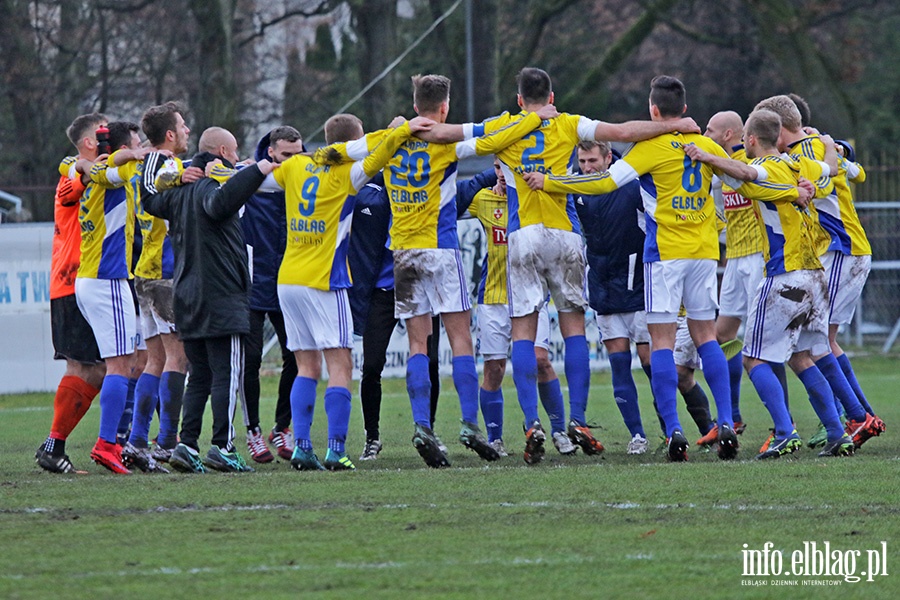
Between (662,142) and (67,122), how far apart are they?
71.1ft

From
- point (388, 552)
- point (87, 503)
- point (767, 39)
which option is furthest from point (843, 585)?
point (767, 39)

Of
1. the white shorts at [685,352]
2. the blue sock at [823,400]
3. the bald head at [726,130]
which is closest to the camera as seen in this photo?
the blue sock at [823,400]

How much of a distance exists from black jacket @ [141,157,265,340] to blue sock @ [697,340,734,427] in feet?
9.34

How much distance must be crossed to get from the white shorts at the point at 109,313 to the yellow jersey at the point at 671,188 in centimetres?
274

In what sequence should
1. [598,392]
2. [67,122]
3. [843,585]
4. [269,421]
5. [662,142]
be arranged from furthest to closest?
[67,122], [598,392], [269,421], [662,142], [843,585]

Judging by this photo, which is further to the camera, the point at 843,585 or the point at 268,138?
the point at 268,138

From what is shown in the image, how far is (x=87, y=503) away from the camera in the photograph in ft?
22.7

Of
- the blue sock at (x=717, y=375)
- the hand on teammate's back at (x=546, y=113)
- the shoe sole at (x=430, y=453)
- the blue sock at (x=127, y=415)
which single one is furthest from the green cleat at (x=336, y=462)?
the hand on teammate's back at (x=546, y=113)

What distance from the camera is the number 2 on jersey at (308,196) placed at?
26.8ft

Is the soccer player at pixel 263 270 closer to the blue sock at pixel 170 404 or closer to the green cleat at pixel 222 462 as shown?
the blue sock at pixel 170 404

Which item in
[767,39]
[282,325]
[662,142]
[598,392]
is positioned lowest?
[598,392]

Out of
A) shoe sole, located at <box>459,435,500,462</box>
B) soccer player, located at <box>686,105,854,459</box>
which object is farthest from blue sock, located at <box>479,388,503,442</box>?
soccer player, located at <box>686,105,854,459</box>

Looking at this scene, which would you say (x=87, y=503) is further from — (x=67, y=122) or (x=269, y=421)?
(x=67, y=122)

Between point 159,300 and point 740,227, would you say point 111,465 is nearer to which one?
point 159,300
